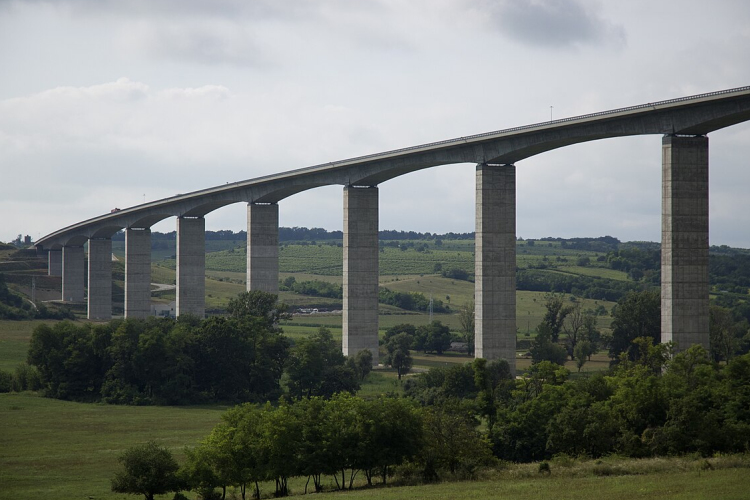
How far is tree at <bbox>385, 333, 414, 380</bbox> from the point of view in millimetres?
84000

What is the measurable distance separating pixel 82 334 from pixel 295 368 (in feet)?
59.0

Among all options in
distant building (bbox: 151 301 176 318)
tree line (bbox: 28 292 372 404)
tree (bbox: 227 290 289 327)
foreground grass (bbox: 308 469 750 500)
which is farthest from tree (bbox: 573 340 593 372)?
distant building (bbox: 151 301 176 318)

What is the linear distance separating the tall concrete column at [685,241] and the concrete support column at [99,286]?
85071mm

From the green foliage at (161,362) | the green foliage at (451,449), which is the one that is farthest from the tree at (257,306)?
the green foliage at (451,449)

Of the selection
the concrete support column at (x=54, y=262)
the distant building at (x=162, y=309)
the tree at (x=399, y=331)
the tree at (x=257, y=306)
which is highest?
the concrete support column at (x=54, y=262)

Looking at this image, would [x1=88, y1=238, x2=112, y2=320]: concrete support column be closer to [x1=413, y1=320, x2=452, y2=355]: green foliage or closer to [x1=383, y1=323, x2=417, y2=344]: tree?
[x1=383, y1=323, x2=417, y2=344]: tree

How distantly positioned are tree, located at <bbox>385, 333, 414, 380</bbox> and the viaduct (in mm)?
1634

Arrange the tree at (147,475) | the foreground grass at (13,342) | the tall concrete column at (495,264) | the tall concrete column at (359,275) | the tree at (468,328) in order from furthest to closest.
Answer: the tree at (468,328) → the foreground grass at (13,342) → the tall concrete column at (359,275) → the tall concrete column at (495,264) → the tree at (147,475)

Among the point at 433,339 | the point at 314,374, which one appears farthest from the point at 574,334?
the point at 314,374

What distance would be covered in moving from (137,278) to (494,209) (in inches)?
2151

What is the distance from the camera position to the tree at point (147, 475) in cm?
4506

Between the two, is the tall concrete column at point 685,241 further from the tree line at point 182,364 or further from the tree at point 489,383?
the tree line at point 182,364

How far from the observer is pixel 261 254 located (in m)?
97.2

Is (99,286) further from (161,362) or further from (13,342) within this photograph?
(161,362)
